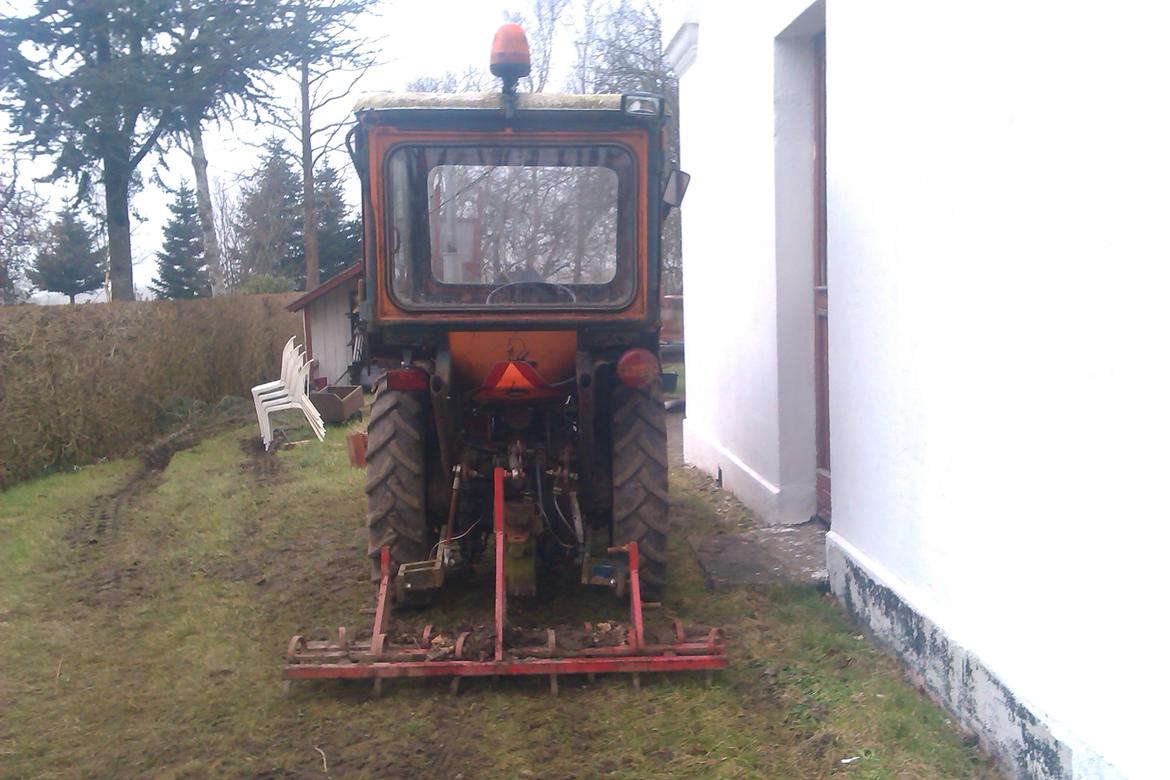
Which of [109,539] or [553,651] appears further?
[109,539]

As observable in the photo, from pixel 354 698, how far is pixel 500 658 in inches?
24.1

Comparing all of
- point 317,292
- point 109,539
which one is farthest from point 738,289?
point 317,292

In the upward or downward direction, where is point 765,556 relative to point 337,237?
downward

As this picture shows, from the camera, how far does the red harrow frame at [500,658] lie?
4109 mm

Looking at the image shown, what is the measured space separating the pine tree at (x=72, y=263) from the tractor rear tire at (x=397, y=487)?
75.9 ft

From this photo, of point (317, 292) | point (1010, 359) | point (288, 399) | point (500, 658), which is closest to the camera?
point (1010, 359)

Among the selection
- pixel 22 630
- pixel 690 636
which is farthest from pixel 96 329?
pixel 690 636

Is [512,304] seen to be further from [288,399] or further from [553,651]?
[288,399]

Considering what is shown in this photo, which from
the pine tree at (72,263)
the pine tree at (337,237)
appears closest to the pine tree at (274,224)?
the pine tree at (337,237)

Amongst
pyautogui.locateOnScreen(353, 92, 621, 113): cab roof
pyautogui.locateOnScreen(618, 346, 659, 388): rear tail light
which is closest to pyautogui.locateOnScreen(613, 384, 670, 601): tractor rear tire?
pyautogui.locateOnScreen(618, 346, 659, 388): rear tail light

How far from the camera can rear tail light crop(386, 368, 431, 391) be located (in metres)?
4.93

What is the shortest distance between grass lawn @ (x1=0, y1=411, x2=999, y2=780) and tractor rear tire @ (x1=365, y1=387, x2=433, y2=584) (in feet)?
1.39

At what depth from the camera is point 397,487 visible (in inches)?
197

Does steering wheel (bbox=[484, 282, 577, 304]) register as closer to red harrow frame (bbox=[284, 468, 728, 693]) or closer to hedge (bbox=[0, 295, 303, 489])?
red harrow frame (bbox=[284, 468, 728, 693])
